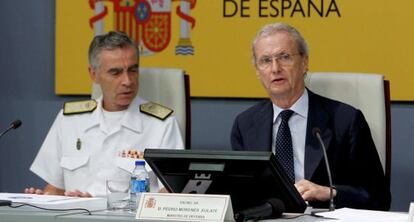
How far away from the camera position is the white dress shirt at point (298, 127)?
3578 mm

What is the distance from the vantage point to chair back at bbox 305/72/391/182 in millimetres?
3672

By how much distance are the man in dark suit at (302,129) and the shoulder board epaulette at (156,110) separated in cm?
38

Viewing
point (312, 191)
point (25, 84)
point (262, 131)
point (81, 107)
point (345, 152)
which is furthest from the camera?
point (25, 84)

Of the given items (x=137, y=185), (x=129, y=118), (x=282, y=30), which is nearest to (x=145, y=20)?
(x=129, y=118)

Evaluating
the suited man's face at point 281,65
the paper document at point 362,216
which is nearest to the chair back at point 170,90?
the suited man's face at point 281,65

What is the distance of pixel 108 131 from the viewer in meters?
3.98

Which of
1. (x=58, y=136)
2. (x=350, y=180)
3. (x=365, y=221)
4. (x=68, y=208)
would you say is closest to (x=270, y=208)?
(x=365, y=221)

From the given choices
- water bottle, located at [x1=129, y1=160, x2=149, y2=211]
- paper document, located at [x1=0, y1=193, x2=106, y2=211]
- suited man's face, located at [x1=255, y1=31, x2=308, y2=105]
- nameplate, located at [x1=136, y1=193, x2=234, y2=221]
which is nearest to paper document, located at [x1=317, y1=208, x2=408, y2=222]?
nameplate, located at [x1=136, y1=193, x2=234, y2=221]

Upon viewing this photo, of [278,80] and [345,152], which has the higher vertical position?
[278,80]

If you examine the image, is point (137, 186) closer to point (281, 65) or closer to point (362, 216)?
point (362, 216)

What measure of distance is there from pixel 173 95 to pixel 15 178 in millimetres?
1439

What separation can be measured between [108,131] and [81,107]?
0.68 ft

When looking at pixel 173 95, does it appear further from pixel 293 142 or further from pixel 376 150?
pixel 376 150

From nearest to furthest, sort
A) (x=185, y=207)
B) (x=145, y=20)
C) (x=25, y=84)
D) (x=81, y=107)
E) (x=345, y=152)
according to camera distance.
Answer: (x=185, y=207)
(x=345, y=152)
(x=81, y=107)
(x=145, y=20)
(x=25, y=84)
